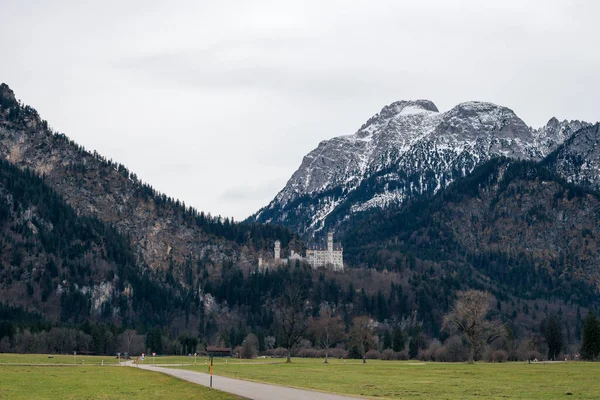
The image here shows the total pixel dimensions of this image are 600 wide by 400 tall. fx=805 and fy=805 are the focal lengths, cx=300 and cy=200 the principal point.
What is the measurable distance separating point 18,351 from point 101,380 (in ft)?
427

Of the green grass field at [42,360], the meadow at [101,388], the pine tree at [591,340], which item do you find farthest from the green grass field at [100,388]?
the pine tree at [591,340]

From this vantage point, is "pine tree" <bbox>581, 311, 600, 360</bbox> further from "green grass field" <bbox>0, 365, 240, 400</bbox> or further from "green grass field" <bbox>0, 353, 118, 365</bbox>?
"green grass field" <bbox>0, 365, 240, 400</bbox>

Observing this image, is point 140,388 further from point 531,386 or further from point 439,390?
point 531,386

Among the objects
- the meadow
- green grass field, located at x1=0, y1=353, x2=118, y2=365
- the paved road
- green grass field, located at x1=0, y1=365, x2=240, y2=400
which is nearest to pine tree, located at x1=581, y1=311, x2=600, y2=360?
green grass field, located at x1=0, y1=353, x2=118, y2=365

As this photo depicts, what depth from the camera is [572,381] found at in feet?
244

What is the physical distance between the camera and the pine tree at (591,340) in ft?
501

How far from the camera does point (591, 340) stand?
504ft

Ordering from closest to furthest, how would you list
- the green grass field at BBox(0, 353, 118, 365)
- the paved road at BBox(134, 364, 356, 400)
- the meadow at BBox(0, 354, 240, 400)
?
the paved road at BBox(134, 364, 356, 400), the meadow at BBox(0, 354, 240, 400), the green grass field at BBox(0, 353, 118, 365)

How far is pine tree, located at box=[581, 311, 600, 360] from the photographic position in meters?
153

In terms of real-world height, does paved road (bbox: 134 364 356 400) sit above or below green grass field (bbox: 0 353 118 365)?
below

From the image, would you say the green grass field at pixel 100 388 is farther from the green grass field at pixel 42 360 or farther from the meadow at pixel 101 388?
the green grass field at pixel 42 360

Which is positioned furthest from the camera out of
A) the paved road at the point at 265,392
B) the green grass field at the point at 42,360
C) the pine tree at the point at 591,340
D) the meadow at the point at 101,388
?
the pine tree at the point at 591,340

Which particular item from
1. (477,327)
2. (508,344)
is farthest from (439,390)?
(508,344)

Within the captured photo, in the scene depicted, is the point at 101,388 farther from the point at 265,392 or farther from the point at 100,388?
the point at 265,392
